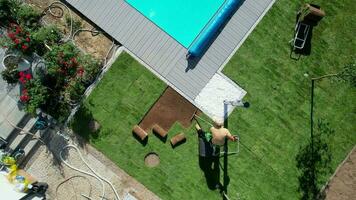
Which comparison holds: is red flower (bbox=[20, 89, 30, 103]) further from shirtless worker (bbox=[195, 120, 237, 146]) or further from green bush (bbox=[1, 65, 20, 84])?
shirtless worker (bbox=[195, 120, 237, 146])

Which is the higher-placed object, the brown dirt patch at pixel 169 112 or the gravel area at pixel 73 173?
the brown dirt patch at pixel 169 112

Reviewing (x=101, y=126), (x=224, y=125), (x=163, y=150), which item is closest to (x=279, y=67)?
(x=224, y=125)

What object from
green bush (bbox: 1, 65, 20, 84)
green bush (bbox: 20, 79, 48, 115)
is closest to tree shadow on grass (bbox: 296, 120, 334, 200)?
green bush (bbox: 20, 79, 48, 115)

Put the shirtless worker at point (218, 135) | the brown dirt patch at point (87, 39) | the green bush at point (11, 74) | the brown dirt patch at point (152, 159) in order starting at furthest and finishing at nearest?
the brown dirt patch at point (87, 39) < the brown dirt patch at point (152, 159) < the green bush at point (11, 74) < the shirtless worker at point (218, 135)

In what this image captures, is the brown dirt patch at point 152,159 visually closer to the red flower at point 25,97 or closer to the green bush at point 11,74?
the red flower at point 25,97

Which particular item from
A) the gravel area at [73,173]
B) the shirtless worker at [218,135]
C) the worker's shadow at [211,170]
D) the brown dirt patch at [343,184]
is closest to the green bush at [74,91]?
the gravel area at [73,173]

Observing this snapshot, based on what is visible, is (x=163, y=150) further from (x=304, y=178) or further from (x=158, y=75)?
(x=304, y=178)
